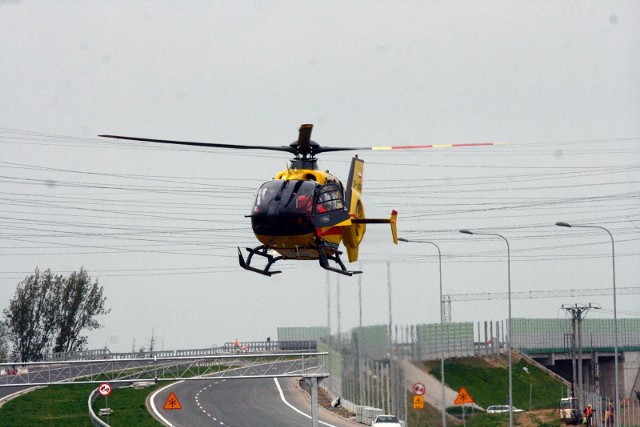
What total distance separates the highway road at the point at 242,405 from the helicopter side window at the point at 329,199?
151 ft

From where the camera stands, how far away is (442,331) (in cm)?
8762

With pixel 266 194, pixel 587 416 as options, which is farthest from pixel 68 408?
pixel 266 194

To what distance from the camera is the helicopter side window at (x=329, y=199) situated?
45.2m

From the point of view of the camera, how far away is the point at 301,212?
44.2 m

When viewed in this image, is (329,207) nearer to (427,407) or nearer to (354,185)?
(354,185)

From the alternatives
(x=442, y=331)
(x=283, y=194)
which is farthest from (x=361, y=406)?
(x=283, y=194)

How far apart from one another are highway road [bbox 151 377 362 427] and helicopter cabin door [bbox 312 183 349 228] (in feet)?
150

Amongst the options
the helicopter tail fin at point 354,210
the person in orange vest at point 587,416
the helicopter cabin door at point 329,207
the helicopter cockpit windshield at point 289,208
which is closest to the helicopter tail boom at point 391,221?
the helicopter tail fin at point 354,210

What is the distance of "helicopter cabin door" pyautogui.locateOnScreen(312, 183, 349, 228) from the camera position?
44969 millimetres

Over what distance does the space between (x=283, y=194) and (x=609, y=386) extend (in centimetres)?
10667

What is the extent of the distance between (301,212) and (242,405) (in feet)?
222

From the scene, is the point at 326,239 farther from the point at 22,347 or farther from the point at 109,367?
the point at 22,347

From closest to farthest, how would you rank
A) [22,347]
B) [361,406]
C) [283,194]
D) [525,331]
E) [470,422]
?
[283,194] → [470,422] → [361,406] → [525,331] → [22,347]

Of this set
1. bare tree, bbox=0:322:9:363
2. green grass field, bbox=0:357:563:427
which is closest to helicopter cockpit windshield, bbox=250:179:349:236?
green grass field, bbox=0:357:563:427
